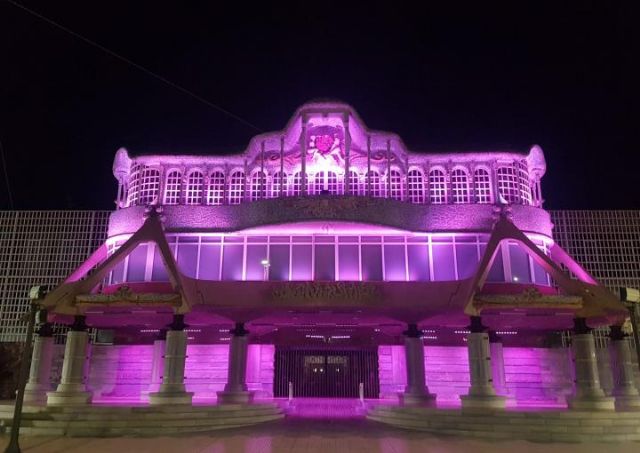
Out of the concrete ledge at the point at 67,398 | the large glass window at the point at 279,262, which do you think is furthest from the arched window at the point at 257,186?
the concrete ledge at the point at 67,398

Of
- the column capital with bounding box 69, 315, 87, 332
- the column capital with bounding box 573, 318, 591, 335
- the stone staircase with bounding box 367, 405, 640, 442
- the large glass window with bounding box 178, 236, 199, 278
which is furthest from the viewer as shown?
the large glass window with bounding box 178, 236, 199, 278

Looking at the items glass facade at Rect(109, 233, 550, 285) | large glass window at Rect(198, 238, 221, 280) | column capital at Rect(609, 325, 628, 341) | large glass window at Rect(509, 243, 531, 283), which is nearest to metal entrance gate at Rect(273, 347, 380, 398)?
glass facade at Rect(109, 233, 550, 285)

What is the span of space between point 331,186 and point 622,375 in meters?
18.3

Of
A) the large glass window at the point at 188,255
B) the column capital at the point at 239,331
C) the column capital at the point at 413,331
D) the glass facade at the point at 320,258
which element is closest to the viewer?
the column capital at the point at 413,331

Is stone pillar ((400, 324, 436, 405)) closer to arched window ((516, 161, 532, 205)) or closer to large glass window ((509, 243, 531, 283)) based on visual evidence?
large glass window ((509, 243, 531, 283))

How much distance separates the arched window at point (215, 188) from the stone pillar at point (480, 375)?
1718 cm

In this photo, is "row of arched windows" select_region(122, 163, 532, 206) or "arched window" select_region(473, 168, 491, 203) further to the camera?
"row of arched windows" select_region(122, 163, 532, 206)

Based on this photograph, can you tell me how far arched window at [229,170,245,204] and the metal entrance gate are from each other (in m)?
9.60

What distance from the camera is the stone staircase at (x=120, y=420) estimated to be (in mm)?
19266

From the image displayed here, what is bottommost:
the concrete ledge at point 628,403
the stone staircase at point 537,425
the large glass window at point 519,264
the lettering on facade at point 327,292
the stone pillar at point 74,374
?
the stone staircase at point 537,425

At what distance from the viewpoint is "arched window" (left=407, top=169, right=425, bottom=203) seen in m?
32.4

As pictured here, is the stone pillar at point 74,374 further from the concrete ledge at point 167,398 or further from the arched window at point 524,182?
the arched window at point 524,182

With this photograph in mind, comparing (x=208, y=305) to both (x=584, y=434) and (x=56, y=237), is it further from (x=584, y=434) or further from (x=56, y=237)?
(x=56, y=237)

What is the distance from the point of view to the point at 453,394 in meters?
30.2
